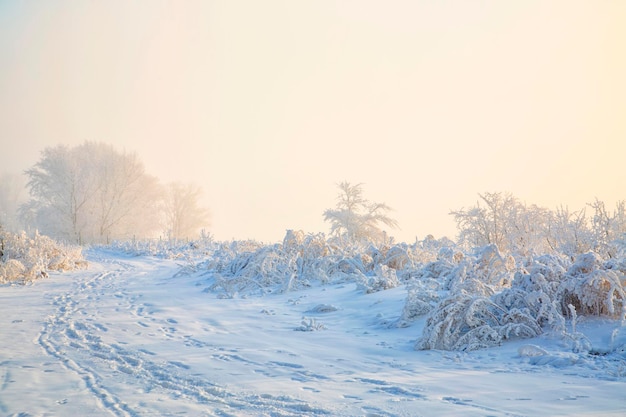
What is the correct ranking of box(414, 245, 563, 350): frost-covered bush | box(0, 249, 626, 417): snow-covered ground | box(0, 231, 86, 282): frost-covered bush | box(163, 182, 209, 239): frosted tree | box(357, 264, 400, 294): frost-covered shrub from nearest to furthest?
box(0, 249, 626, 417): snow-covered ground → box(414, 245, 563, 350): frost-covered bush → box(357, 264, 400, 294): frost-covered shrub → box(0, 231, 86, 282): frost-covered bush → box(163, 182, 209, 239): frosted tree

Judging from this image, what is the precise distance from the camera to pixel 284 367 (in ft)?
15.2

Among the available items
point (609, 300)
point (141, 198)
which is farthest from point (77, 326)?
point (141, 198)

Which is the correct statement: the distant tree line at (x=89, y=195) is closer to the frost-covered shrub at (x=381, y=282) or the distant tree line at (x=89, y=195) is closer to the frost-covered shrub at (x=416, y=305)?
the frost-covered shrub at (x=381, y=282)

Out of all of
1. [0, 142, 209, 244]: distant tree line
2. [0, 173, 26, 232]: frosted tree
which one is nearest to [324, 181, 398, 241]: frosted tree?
[0, 142, 209, 244]: distant tree line

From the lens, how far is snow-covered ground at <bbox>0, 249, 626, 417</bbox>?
351cm

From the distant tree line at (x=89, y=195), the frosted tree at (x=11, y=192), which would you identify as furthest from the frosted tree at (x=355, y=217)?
the frosted tree at (x=11, y=192)

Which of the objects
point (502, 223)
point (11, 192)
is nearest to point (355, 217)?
point (502, 223)

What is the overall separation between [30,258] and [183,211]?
33.2 metres

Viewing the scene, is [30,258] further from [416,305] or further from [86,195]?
[86,195]

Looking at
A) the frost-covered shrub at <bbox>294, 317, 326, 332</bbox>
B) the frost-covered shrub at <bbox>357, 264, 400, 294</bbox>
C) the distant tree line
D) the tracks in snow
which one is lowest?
the tracks in snow

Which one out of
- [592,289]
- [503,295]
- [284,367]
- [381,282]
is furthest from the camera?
[381,282]

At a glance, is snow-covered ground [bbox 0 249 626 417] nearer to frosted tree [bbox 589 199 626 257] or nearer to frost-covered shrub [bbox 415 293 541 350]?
frost-covered shrub [bbox 415 293 541 350]

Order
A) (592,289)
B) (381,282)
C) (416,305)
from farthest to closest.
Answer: (381,282) → (416,305) → (592,289)

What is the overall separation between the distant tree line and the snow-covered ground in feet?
99.6
